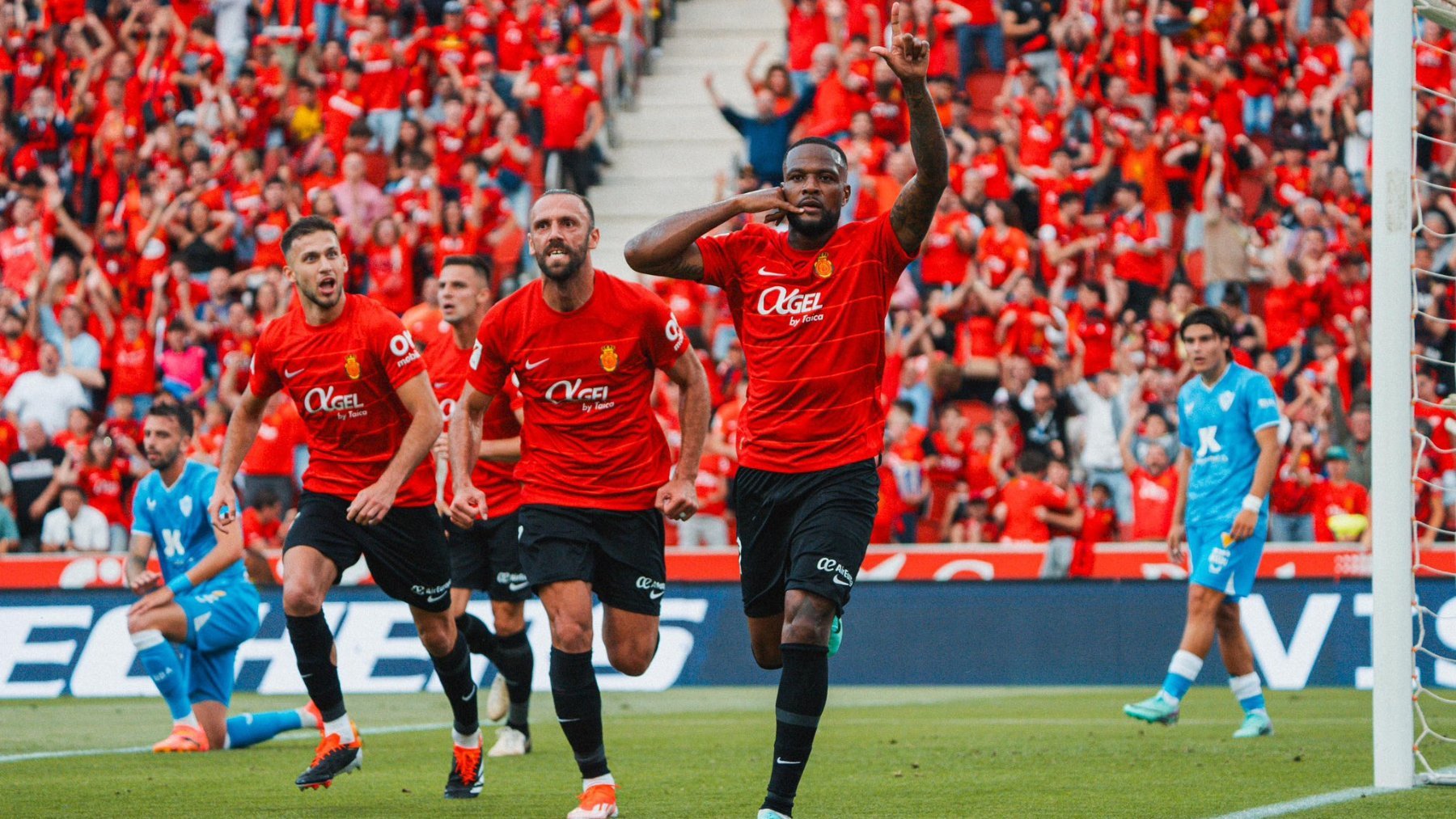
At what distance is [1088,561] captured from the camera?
16.8 meters

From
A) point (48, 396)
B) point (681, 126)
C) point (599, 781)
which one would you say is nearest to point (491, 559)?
point (599, 781)

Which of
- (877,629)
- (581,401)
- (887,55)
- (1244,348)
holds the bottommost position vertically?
(877,629)

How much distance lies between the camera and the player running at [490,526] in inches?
424

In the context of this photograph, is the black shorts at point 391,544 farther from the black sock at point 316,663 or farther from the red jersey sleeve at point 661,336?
the red jersey sleeve at point 661,336

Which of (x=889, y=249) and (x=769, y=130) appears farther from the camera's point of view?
(x=769, y=130)

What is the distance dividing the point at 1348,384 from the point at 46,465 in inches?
514

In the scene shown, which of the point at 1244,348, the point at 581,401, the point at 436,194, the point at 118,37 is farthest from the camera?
the point at 118,37

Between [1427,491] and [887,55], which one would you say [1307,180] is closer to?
[1427,491]

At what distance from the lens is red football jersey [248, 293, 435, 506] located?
8805mm

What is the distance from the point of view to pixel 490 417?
1080cm

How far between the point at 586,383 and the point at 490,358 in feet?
1.48

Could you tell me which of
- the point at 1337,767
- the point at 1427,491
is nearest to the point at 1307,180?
the point at 1427,491

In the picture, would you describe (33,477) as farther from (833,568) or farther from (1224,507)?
(833,568)

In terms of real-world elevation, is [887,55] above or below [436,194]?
above
